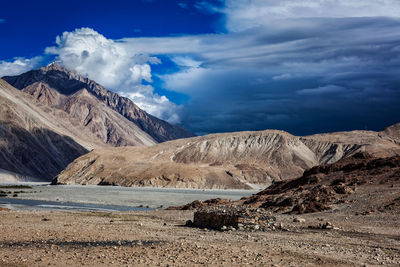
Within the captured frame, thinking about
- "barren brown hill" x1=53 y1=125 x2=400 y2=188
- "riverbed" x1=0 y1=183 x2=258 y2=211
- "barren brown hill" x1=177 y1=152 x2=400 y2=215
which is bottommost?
"riverbed" x1=0 y1=183 x2=258 y2=211

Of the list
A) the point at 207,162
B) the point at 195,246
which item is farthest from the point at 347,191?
the point at 207,162

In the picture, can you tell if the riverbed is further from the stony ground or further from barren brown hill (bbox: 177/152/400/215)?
the stony ground

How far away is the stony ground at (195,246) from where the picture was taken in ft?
53.0

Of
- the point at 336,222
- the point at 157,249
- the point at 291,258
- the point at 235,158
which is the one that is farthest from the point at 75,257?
the point at 235,158

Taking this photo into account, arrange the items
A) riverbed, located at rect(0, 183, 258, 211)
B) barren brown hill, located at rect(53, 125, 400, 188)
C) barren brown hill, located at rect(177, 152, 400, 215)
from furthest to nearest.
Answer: barren brown hill, located at rect(53, 125, 400, 188), riverbed, located at rect(0, 183, 258, 211), barren brown hill, located at rect(177, 152, 400, 215)

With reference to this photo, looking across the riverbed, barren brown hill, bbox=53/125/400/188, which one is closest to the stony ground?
the riverbed

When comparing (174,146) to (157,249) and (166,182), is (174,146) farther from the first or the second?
(157,249)

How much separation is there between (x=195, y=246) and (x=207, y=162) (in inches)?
6437

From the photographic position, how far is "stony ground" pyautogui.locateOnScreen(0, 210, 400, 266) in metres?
16.2

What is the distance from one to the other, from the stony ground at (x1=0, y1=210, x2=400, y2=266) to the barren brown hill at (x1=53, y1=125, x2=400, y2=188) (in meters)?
111

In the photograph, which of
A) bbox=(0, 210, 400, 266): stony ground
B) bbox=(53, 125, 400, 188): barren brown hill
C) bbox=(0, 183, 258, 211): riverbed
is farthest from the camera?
bbox=(53, 125, 400, 188): barren brown hill

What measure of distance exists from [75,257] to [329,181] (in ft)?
111

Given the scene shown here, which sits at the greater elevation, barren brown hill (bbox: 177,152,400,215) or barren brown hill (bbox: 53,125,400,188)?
barren brown hill (bbox: 53,125,400,188)

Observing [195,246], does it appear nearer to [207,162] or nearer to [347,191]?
[347,191]
